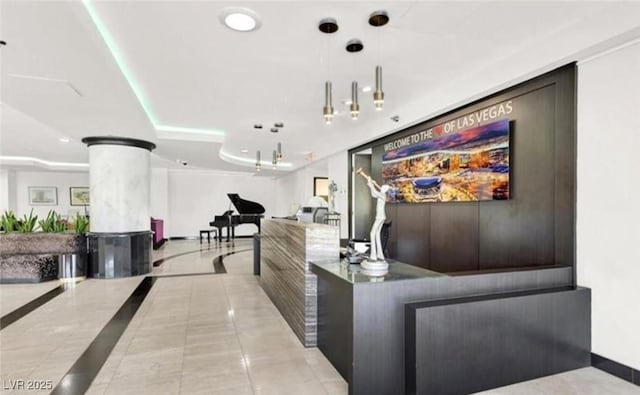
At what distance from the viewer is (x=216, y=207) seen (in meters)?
14.8

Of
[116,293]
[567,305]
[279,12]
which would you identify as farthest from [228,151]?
[567,305]

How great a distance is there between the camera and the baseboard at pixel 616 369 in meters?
2.74

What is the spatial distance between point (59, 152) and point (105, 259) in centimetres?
556

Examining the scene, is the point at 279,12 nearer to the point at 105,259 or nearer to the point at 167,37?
the point at 167,37

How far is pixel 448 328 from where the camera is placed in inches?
97.6

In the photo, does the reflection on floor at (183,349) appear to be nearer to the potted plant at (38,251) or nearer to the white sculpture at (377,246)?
the potted plant at (38,251)

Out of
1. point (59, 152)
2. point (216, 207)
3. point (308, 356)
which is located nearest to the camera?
point (308, 356)

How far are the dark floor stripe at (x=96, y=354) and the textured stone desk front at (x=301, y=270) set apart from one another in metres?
1.87

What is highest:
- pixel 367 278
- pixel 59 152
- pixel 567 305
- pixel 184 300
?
pixel 59 152

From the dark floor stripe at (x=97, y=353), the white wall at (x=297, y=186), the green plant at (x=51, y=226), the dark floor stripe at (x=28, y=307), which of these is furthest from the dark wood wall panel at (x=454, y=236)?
the green plant at (x=51, y=226)

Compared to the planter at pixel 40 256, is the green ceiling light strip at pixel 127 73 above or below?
above

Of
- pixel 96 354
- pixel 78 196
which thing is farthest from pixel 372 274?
pixel 78 196

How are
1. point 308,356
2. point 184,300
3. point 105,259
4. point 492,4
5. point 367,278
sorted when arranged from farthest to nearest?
point 105,259 < point 184,300 < point 308,356 < point 492,4 < point 367,278

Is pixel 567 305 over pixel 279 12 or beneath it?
beneath
